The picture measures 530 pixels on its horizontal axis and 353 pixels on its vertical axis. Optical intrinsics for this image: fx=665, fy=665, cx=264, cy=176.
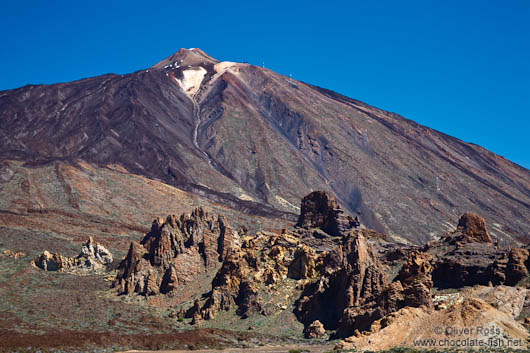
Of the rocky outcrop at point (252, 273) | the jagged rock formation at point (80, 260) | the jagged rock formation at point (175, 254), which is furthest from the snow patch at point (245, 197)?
the rocky outcrop at point (252, 273)

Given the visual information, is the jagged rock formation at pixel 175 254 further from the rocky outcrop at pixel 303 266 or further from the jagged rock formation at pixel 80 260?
the jagged rock formation at pixel 80 260

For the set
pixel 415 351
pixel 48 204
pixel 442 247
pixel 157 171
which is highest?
pixel 157 171

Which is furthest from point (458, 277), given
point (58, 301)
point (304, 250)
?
point (58, 301)

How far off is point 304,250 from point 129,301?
725 inches

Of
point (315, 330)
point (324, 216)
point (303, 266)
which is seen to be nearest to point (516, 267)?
point (315, 330)

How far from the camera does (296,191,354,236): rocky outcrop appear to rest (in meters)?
79.1

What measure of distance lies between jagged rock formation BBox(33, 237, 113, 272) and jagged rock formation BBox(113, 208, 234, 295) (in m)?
10.2

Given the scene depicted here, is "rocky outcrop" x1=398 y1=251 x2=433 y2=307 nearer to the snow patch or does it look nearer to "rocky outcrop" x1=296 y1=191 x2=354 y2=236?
"rocky outcrop" x1=296 y1=191 x2=354 y2=236

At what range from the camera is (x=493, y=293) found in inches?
1871

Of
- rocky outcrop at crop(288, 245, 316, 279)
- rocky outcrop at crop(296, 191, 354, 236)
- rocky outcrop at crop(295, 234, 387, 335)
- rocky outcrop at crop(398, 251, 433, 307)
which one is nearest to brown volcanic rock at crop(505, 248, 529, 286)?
rocky outcrop at crop(398, 251, 433, 307)

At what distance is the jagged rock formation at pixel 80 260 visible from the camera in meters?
81.6

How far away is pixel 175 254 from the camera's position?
2847 inches

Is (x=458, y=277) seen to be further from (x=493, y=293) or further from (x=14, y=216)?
(x=14, y=216)

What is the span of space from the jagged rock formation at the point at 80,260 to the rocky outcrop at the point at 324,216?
26140 mm
